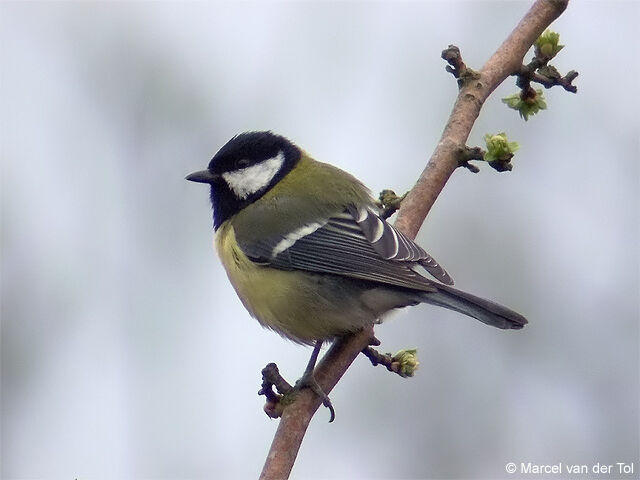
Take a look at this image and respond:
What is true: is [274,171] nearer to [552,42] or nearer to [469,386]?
[552,42]

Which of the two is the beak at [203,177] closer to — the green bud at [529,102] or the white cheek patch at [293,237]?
the white cheek patch at [293,237]

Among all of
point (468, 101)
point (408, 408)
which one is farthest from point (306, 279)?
point (408, 408)

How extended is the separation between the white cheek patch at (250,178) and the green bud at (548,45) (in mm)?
1441

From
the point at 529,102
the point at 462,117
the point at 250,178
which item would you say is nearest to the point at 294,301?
the point at 250,178

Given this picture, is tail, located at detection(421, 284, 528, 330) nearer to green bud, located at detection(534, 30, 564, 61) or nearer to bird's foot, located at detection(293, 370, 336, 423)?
bird's foot, located at detection(293, 370, 336, 423)

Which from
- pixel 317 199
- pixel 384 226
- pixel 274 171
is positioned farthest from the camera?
pixel 274 171

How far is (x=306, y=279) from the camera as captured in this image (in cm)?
334

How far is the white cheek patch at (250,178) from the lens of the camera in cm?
382

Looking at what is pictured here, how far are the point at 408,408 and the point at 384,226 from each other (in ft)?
6.67

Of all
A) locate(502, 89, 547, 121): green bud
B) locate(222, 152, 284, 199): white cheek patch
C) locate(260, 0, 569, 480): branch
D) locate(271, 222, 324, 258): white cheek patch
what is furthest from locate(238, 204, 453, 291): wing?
locate(502, 89, 547, 121): green bud

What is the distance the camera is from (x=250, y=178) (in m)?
3.84

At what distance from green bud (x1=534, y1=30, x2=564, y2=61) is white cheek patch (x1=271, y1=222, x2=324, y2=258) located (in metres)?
1.11

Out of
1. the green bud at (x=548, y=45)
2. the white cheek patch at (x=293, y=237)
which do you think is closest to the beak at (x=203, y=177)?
the white cheek patch at (x=293, y=237)

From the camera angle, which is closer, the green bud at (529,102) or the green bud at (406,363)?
the green bud at (406,363)
